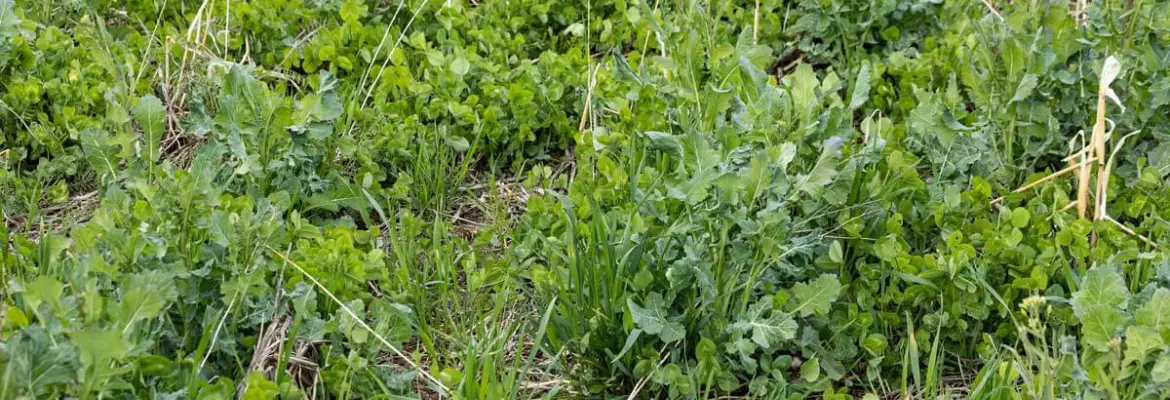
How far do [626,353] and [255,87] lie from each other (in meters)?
1.16

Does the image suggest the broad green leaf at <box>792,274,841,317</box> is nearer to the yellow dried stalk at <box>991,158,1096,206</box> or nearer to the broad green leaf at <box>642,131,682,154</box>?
the broad green leaf at <box>642,131,682,154</box>

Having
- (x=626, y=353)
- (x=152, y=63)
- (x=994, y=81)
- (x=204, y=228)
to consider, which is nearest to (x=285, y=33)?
(x=152, y=63)

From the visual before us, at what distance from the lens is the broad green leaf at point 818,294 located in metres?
2.68

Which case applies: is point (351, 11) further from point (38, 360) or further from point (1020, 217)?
point (1020, 217)

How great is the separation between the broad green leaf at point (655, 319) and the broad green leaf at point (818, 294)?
0.87 ft

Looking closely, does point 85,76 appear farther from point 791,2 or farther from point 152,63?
point 791,2

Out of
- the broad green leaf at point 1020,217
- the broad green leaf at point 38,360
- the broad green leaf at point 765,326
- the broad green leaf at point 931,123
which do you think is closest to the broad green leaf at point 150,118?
the broad green leaf at point 38,360

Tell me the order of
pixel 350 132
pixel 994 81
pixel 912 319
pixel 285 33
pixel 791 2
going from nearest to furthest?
pixel 912 319, pixel 994 81, pixel 350 132, pixel 285 33, pixel 791 2

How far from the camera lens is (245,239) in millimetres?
2646

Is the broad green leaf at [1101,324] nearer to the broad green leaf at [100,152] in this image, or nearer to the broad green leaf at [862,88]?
the broad green leaf at [862,88]

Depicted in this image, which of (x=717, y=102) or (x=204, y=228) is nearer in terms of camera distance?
(x=204, y=228)

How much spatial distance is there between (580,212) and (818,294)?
70 cm

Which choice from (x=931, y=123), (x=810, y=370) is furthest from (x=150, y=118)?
(x=931, y=123)

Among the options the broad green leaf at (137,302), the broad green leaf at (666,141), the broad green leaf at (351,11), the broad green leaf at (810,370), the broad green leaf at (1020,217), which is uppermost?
the broad green leaf at (666,141)
